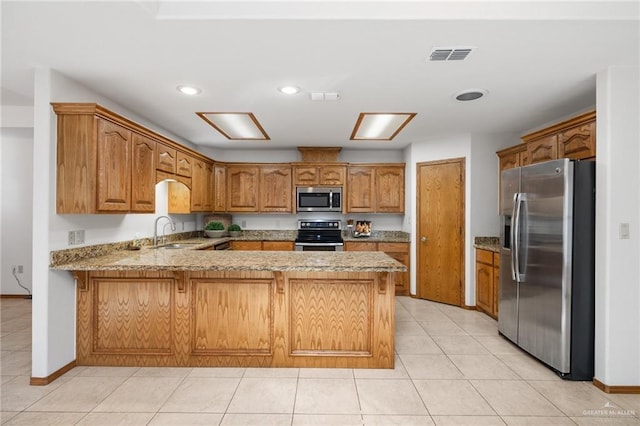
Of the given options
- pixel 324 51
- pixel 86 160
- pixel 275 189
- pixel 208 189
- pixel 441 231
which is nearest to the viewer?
pixel 324 51

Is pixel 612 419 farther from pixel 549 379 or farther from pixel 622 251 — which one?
pixel 622 251

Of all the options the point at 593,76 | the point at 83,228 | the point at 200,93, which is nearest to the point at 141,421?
the point at 83,228

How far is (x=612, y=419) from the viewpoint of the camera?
2070 millimetres

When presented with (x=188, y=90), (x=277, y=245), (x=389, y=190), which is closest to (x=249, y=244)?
(x=277, y=245)

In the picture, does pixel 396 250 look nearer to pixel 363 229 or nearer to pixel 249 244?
pixel 363 229

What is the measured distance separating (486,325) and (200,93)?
403cm

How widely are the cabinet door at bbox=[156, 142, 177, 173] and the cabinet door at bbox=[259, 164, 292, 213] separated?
1816mm

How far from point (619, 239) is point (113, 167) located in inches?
161

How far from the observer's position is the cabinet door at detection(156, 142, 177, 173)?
3449 millimetres

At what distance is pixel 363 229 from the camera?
5.55 meters

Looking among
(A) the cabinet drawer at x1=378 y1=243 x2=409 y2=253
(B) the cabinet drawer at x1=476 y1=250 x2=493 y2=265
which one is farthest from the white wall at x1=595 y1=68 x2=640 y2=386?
(A) the cabinet drawer at x1=378 y1=243 x2=409 y2=253

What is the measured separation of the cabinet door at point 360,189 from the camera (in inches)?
213

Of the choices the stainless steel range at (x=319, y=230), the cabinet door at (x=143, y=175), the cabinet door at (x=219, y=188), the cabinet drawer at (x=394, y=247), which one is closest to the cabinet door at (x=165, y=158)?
the cabinet door at (x=143, y=175)

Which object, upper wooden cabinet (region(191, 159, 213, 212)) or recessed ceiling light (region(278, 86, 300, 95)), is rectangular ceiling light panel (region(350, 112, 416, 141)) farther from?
upper wooden cabinet (region(191, 159, 213, 212))
